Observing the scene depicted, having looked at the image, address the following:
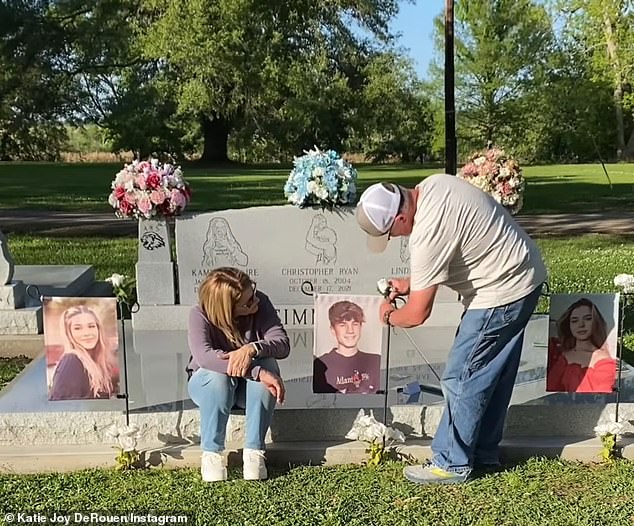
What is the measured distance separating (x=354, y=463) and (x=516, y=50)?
40.4m

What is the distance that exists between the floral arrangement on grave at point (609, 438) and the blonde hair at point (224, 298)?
1.79 meters

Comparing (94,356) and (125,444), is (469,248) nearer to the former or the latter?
(125,444)

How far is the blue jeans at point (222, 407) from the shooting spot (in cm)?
366

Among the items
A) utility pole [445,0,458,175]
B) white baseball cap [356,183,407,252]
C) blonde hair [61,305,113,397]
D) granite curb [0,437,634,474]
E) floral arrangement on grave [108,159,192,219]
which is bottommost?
granite curb [0,437,634,474]

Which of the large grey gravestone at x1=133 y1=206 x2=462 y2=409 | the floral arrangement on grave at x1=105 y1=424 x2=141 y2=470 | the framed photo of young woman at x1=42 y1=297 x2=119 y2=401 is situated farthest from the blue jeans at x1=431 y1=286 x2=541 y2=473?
the large grey gravestone at x1=133 y1=206 x2=462 y2=409

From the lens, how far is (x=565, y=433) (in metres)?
4.10

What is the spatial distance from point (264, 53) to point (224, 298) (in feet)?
89.2

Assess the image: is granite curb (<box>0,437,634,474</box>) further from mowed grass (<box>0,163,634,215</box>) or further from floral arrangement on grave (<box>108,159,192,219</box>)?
mowed grass (<box>0,163,634,215</box>)

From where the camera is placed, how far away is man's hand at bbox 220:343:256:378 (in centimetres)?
363

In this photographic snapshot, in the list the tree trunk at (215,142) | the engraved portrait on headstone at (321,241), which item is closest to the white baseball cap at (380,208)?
the engraved portrait on headstone at (321,241)

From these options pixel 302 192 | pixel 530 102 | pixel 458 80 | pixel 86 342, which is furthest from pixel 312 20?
pixel 86 342

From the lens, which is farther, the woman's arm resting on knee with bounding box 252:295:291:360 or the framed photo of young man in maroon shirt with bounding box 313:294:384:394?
the framed photo of young man in maroon shirt with bounding box 313:294:384:394

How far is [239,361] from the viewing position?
11.9 ft

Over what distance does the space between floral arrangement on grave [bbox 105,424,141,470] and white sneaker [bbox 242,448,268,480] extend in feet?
1.78
